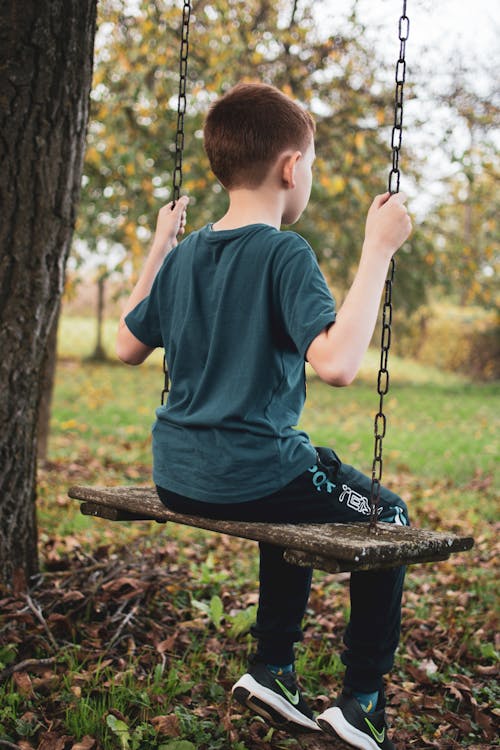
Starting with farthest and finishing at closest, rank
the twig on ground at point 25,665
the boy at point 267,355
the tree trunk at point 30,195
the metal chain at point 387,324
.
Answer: the tree trunk at point 30,195
the twig on ground at point 25,665
the metal chain at point 387,324
the boy at point 267,355

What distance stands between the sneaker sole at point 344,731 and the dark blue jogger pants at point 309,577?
0.11 meters

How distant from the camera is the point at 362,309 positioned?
2.06 meters

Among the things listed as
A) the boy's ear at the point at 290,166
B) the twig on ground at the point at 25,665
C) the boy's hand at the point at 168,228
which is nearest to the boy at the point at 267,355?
the boy's ear at the point at 290,166

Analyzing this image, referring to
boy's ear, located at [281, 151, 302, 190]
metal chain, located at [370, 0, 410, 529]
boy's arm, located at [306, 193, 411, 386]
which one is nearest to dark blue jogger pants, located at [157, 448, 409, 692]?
metal chain, located at [370, 0, 410, 529]

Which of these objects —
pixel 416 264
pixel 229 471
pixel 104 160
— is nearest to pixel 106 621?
pixel 229 471

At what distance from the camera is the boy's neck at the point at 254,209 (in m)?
2.38

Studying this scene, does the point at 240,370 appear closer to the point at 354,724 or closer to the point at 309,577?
the point at 309,577

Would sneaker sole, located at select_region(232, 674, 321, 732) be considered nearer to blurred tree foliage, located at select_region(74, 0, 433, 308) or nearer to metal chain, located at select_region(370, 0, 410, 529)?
metal chain, located at select_region(370, 0, 410, 529)

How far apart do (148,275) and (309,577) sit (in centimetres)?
116

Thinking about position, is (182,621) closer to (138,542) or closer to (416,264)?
→ (138,542)

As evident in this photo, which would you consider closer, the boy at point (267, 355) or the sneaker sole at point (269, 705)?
the boy at point (267, 355)

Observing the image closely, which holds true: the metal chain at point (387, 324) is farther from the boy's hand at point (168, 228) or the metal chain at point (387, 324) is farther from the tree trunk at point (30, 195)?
the tree trunk at point (30, 195)

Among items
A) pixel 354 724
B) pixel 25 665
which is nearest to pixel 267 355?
pixel 354 724

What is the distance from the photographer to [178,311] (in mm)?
2469
